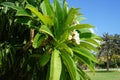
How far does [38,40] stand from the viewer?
3.53 metres

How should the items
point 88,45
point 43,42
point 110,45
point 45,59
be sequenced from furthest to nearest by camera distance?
point 110,45 → point 88,45 → point 43,42 → point 45,59

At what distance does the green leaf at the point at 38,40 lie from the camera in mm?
3483

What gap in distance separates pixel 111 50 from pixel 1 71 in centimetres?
5836

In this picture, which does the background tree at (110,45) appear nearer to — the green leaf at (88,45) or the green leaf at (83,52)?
the green leaf at (88,45)

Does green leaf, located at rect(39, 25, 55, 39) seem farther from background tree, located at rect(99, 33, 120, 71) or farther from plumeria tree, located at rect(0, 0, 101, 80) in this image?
background tree, located at rect(99, 33, 120, 71)

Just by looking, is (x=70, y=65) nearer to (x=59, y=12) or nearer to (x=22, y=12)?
(x=59, y=12)

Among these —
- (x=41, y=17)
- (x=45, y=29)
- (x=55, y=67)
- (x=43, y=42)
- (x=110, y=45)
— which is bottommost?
(x=110, y=45)

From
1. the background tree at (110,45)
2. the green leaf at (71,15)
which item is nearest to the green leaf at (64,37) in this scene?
the green leaf at (71,15)

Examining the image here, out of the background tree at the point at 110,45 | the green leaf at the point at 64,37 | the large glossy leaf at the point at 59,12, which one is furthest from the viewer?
the background tree at the point at 110,45

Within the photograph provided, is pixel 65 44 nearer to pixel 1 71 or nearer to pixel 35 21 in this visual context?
pixel 35 21

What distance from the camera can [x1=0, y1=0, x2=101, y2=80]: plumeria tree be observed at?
3.52 metres

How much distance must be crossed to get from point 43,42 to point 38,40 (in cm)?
11

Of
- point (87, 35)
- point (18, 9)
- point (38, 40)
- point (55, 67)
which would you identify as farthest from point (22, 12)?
point (87, 35)

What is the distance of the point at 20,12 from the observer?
3.66 metres
